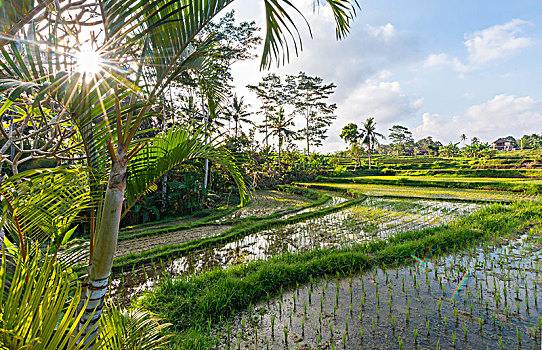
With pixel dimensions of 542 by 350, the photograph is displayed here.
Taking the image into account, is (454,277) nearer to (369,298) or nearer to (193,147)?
(369,298)

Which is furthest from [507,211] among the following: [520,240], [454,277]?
[454,277]

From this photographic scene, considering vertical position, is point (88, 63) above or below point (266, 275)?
above

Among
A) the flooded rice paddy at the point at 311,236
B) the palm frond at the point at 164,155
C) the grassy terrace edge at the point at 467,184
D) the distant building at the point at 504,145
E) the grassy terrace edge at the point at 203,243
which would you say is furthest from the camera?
the distant building at the point at 504,145

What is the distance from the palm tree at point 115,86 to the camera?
3.83 feet

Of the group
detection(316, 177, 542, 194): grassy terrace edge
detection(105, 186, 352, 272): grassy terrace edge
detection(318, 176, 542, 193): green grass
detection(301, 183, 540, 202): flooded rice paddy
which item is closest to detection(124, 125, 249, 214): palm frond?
detection(105, 186, 352, 272): grassy terrace edge

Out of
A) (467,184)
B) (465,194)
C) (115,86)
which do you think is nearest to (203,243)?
(115,86)

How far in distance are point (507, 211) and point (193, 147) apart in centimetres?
1070

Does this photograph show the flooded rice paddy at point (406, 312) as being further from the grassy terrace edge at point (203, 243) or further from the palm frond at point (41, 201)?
the grassy terrace edge at point (203, 243)

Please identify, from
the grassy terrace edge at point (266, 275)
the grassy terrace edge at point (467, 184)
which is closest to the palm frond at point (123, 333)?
the grassy terrace edge at point (266, 275)

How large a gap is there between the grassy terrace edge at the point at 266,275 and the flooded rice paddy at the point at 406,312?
213mm

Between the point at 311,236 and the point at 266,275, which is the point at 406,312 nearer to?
the point at 266,275

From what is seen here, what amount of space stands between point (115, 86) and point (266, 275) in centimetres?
355

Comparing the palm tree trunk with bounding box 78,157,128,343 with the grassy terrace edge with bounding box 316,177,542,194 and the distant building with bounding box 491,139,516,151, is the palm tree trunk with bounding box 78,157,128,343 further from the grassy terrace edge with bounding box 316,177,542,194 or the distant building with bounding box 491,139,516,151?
the distant building with bounding box 491,139,516,151

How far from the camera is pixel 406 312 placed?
322 cm
